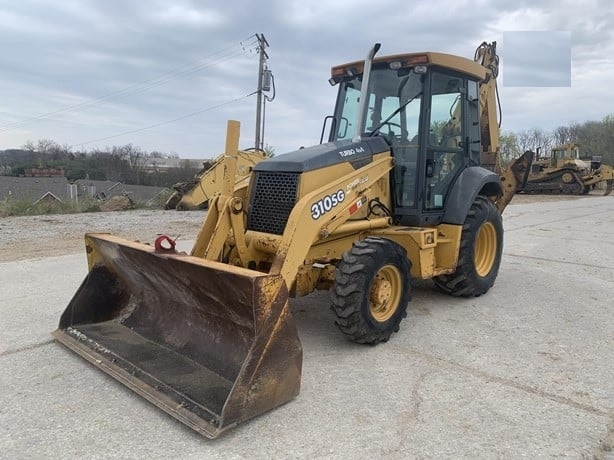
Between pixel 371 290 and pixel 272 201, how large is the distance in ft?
3.83

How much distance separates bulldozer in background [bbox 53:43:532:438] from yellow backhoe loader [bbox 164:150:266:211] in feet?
32.3

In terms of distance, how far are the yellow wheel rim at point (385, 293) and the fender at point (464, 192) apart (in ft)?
4.42

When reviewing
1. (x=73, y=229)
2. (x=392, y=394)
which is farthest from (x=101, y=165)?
(x=392, y=394)

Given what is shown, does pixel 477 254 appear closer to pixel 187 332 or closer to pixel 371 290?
pixel 371 290

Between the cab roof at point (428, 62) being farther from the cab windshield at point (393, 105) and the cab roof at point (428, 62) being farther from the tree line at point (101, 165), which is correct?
the tree line at point (101, 165)

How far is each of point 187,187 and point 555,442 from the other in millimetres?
17862

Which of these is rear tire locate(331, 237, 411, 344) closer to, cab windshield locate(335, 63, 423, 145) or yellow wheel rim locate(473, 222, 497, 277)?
cab windshield locate(335, 63, 423, 145)

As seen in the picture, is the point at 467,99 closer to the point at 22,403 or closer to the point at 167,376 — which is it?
the point at 167,376

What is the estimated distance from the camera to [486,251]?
20.7 ft

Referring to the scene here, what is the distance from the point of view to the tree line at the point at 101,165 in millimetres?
40375

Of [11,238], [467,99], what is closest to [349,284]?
[467,99]

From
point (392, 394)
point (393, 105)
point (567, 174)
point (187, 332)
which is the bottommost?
point (392, 394)

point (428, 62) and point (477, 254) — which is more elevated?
point (428, 62)

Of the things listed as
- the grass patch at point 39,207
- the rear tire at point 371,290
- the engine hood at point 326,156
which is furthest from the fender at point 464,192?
the grass patch at point 39,207
